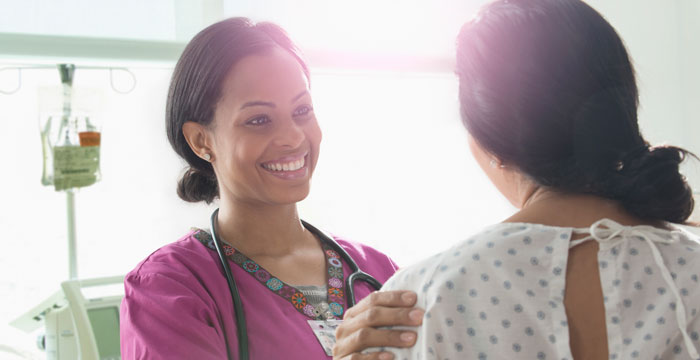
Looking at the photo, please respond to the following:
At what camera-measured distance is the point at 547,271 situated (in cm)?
80

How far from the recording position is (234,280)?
1.33 m

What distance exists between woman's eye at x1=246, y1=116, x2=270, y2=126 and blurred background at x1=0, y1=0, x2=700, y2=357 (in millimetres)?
833

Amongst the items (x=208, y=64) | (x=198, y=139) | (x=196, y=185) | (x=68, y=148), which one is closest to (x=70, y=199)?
(x=68, y=148)

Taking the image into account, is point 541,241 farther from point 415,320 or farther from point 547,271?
point 415,320

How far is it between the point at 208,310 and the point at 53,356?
3.01 feet

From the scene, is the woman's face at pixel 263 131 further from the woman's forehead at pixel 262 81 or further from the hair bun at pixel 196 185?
the hair bun at pixel 196 185

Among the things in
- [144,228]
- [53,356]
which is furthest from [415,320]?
[144,228]

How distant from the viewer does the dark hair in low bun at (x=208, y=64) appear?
1392 millimetres

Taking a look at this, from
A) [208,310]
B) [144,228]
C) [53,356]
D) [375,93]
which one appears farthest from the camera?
[375,93]

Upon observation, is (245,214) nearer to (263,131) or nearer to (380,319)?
(263,131)

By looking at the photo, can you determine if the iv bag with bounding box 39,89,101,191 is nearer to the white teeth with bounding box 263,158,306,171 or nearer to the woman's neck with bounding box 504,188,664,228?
the white teeth with bounding box 263,158,306,171

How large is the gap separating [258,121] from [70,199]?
0.92m

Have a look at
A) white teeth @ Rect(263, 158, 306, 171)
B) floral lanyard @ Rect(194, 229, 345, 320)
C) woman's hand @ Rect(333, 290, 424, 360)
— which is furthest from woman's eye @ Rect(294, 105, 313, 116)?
woman's hand @ Rect(333, 290, 424, 360)

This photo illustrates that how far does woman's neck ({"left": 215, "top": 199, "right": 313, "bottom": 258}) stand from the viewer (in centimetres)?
147
